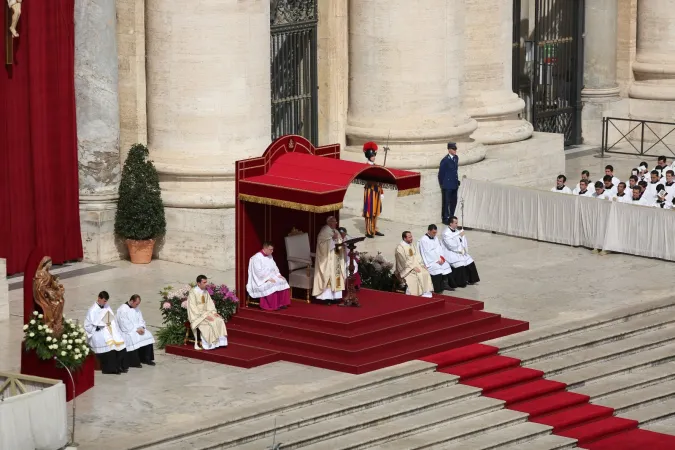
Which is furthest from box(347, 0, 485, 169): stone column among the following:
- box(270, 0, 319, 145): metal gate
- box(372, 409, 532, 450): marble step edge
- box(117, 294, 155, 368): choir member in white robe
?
box(372, 409, 532, 450): marble step edge

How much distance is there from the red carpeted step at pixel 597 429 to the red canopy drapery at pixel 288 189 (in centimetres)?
465

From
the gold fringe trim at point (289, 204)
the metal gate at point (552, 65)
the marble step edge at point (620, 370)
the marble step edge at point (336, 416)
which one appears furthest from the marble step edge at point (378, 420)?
the metal gate at point (552, 65)

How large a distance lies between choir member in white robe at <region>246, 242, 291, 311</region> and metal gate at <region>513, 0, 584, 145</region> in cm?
1611

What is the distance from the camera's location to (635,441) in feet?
79.0

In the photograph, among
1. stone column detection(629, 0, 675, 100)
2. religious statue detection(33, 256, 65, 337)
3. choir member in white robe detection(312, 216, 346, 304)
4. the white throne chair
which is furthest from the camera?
stone column detection(629, 0, 675, 100)

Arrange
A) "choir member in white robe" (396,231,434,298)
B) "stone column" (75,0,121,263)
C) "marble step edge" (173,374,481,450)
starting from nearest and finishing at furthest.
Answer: "marble step edge" (173,374,481,450) < "choir member in white robe" (396,231,434,298) < "stone column" (75,0,121,263)

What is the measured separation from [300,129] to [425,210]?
3500 millimetres

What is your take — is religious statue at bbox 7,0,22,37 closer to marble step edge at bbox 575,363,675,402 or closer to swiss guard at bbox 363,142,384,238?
swiss guard at bbox 363,142,384,238

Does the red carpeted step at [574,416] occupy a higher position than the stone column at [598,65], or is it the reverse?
the stone column at [598,65]

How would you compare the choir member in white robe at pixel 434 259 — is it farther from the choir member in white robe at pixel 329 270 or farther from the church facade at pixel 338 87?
the church facade at pixel 338 87

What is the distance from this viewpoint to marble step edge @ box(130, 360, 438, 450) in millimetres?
21844

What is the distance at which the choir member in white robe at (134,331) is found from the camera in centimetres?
2456

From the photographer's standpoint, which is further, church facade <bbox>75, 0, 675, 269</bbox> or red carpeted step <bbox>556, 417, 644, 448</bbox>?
church facade <bbox>75, 0, 675, 269</bbox>

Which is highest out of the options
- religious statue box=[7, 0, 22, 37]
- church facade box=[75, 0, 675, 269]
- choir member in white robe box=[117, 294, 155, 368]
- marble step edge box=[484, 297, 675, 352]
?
religious statue box=[7, 0, 22, 37]
